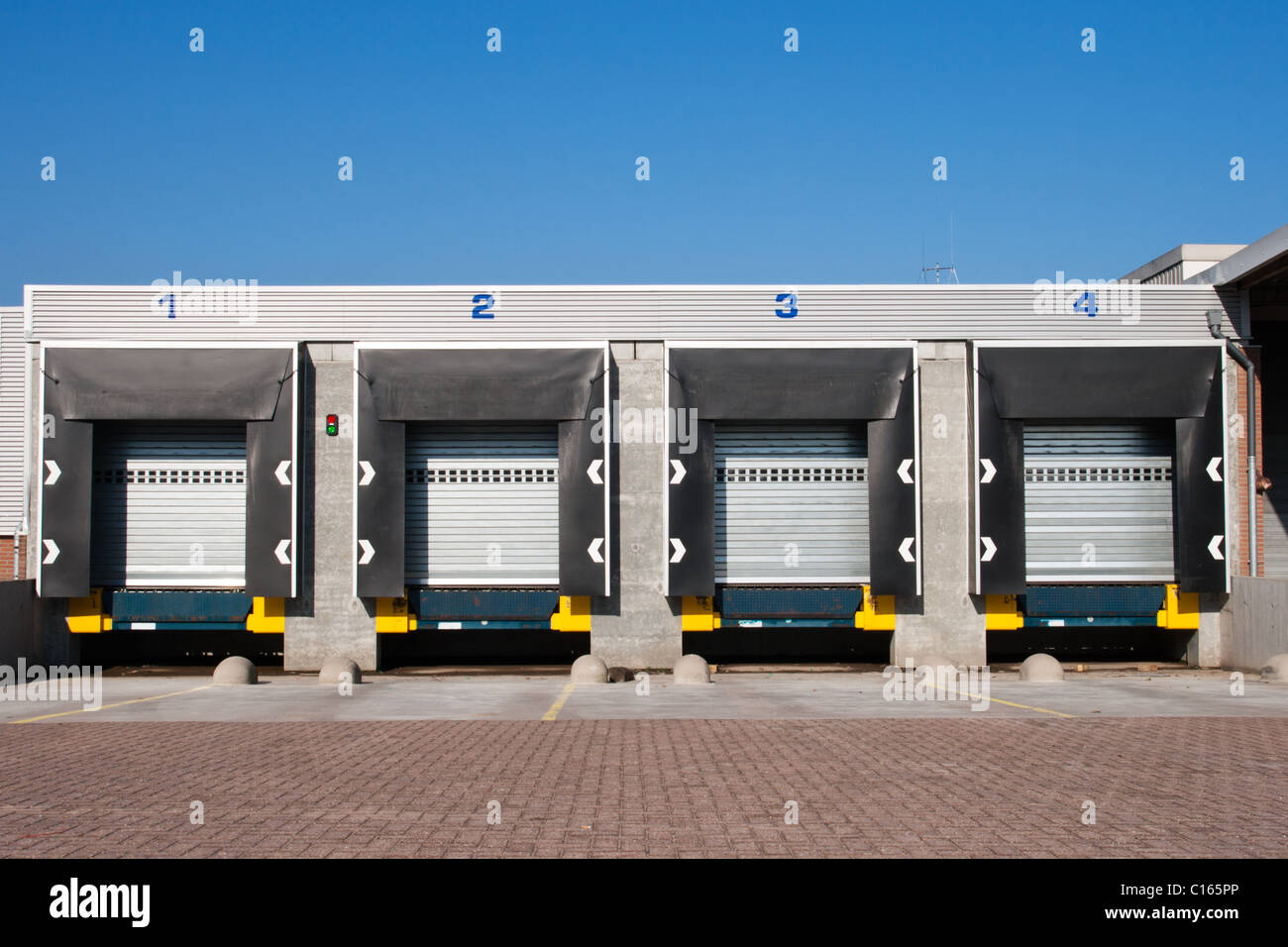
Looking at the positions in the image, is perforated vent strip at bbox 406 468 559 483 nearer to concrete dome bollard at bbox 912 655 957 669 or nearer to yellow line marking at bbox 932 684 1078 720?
concrete dome bollard at bbox 912 655 957 669

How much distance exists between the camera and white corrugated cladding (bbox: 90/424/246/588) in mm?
21406

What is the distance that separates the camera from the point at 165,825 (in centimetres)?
739

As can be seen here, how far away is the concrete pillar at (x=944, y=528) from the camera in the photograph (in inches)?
835

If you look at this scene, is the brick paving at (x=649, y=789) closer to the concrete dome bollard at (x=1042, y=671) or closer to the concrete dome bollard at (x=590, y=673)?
the concrete dome bollard at (x=1042, y=671)

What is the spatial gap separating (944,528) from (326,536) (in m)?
11.5

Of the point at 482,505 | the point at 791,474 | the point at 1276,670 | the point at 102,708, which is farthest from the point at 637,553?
the point at 1276,670

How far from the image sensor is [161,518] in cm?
2141

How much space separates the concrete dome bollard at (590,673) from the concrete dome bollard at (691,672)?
1216mm

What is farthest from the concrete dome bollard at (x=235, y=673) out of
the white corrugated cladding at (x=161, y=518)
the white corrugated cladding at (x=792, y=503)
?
the white corrugated cladding at (x=792, y=503)

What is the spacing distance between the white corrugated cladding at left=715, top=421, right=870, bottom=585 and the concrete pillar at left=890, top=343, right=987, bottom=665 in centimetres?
117

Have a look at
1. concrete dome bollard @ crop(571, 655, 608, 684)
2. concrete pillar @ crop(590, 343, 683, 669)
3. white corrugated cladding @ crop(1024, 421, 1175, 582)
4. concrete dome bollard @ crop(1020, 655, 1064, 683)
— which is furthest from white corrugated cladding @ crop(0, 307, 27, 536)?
white corrugated cladding @ crop(1024, 421, 1175, 582)

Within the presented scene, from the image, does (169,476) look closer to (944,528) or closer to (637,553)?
(637,553)

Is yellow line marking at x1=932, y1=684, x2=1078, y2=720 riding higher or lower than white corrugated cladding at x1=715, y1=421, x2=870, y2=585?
lower
